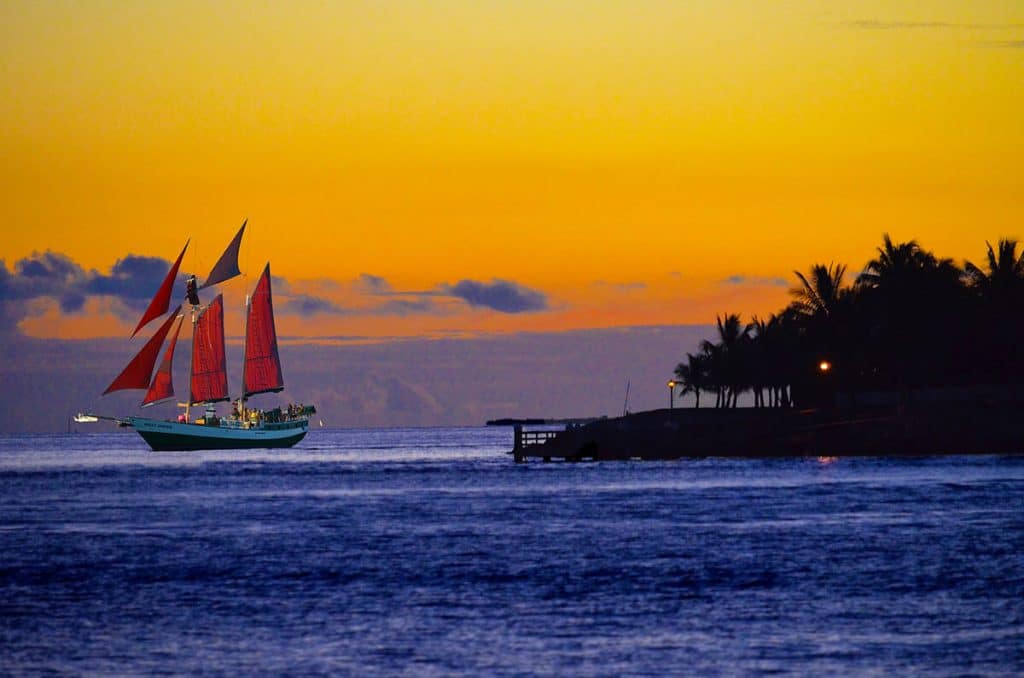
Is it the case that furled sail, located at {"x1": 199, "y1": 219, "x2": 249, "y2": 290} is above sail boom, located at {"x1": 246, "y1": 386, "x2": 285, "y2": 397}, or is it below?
above

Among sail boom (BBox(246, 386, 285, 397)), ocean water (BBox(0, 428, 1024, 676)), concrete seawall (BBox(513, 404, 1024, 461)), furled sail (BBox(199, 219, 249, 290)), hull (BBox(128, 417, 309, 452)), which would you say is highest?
furled sail (BBox(199, 219, 249, 290))

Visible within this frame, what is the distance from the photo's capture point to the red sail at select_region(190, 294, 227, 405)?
6004 inches

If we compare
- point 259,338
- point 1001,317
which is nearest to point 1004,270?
point 1001,317

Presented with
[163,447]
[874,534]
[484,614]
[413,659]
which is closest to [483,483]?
[874,534]

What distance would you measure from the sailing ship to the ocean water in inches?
3078

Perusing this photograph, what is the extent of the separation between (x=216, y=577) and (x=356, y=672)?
1424 centimetres

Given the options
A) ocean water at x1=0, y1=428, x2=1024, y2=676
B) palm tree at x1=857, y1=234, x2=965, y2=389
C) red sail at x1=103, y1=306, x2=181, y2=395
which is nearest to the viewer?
ocean water at x1=0, y1=428, x2=1024, y2=676

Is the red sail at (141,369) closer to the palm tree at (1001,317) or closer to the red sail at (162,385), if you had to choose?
the red sail at (162,385)

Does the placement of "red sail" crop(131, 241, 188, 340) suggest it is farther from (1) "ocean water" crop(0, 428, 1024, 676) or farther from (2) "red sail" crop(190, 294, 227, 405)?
(1) "ocean water" crop(0, 428, 1024, 676)

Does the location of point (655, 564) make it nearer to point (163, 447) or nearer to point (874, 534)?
point (874, 534)

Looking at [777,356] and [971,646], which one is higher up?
[777,356]

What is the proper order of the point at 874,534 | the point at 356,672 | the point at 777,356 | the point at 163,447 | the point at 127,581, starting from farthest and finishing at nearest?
the point at 163,447, the point at 777,356, the point at 874,534, the point at 127,581, the point at 356,672

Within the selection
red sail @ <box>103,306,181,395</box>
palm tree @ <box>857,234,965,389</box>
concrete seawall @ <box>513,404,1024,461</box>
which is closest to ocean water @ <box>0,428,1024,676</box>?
concrete seawall @ <box>513,404,1024,461</box>

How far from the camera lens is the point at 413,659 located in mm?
24000
